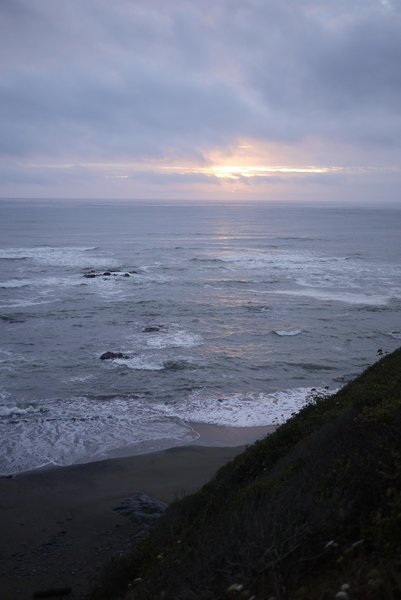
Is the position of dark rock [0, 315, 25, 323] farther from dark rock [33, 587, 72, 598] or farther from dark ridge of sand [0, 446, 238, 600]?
dark rock [33, 587, 72, 598]

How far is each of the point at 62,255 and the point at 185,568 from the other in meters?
61.4

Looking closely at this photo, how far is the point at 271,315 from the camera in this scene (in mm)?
34312

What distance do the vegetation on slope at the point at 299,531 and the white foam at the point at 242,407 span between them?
7.75 m

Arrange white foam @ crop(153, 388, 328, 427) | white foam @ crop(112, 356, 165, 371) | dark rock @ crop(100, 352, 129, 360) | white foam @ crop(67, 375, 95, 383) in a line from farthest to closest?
dark rock @ crop(100, 352, 129, 360) < white foam @ crop(112, 356, 165, 371) < white foam @ crop(67, 375, 95, 383) < white foam @ crop(153, 388, 328, 427)

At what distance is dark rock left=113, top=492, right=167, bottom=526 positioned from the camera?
12.3 metres

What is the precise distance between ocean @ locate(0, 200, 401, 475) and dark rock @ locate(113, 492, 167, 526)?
9.51 ft

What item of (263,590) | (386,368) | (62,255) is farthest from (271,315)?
(62,255)

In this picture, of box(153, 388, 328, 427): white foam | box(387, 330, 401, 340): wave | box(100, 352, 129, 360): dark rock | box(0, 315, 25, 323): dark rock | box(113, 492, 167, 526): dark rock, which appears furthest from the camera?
box(0, 315, 25, 323): dark rock

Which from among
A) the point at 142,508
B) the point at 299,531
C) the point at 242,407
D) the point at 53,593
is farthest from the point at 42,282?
the point at 299,531

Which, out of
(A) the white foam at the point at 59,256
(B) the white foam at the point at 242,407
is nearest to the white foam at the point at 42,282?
(A) the white foam at the point at 59,256

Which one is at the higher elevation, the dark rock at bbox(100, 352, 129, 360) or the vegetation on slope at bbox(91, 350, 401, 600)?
the vegetation on slope at bbox(91, 350, 401, 600)

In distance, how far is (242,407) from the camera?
1962 cm

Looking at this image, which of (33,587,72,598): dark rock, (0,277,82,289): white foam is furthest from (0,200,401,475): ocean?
(33,587,72,598): dark rock

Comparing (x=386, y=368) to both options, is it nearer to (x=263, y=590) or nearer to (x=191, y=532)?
(x=191, y=532)
